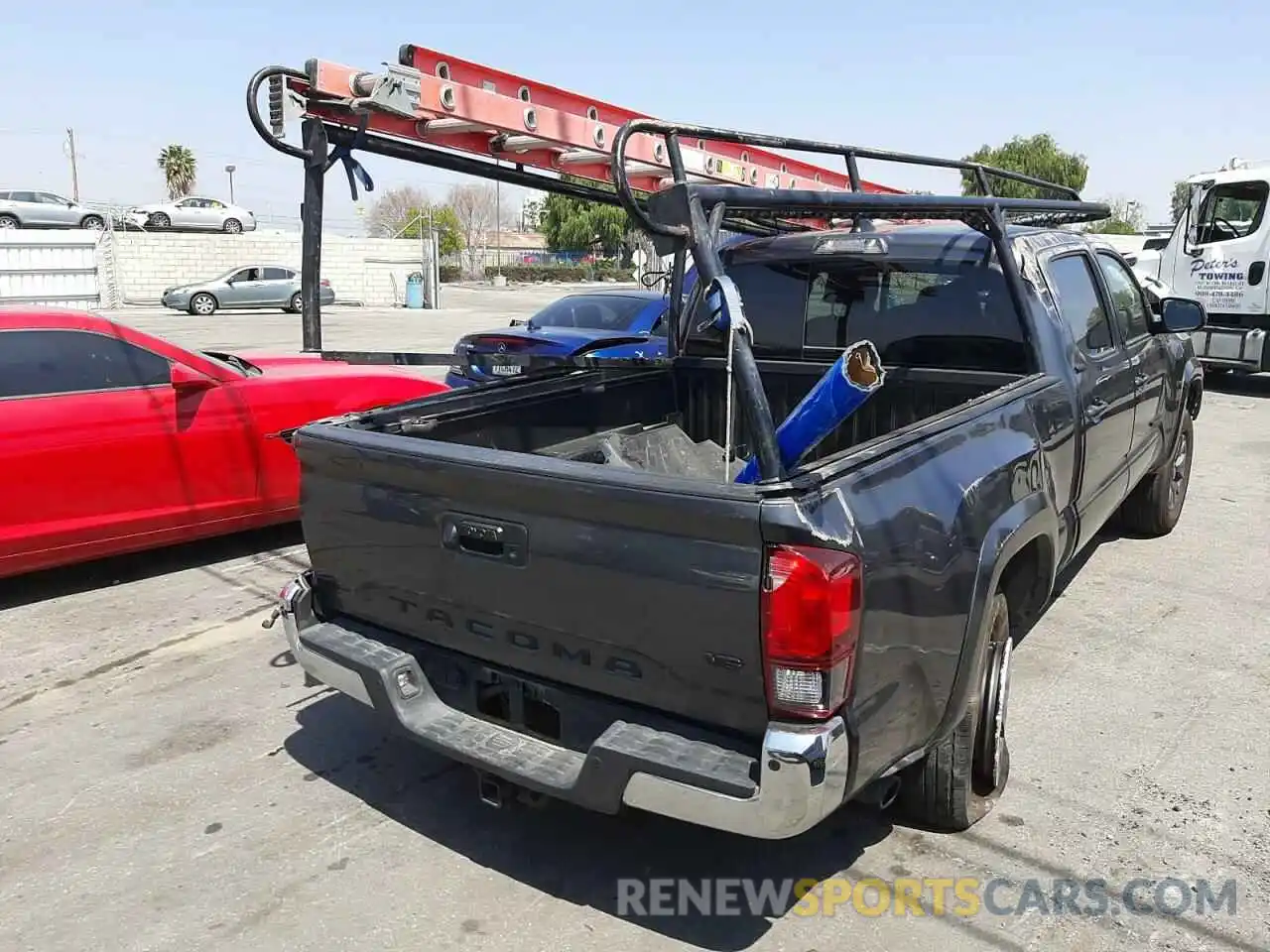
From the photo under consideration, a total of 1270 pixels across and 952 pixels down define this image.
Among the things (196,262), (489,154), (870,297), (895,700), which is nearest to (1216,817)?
(895,700)

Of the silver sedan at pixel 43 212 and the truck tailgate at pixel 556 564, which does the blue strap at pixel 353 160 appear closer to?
the truck tailgate at pixel 556 564

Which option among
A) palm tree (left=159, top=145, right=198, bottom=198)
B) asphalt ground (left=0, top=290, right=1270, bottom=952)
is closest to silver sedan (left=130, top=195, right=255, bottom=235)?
palm tree (left=159, top=145, right=198, bottom=198)

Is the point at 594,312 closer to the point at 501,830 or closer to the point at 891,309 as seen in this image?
the point at 891,309

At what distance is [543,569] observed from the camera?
283 centimetres

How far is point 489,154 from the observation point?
5.75 m

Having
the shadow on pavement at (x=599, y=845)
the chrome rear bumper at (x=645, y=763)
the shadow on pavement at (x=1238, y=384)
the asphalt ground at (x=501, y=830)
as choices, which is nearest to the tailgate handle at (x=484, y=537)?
the chrome rear bumper at (x=645, y=763)

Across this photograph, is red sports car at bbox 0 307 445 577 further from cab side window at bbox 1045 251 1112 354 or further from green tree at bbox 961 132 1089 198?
green tree at bbox 961 132 1089 198

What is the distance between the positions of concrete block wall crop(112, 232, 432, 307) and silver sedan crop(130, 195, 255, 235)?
249cm

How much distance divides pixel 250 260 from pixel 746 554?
134 ft

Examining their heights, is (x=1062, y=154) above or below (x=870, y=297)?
above

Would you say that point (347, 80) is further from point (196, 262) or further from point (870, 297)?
point (196, 262)

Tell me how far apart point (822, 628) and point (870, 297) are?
245 centimetres

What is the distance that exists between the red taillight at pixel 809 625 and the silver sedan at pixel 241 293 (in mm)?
31437

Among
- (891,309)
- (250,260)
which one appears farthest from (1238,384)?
(250,260)
